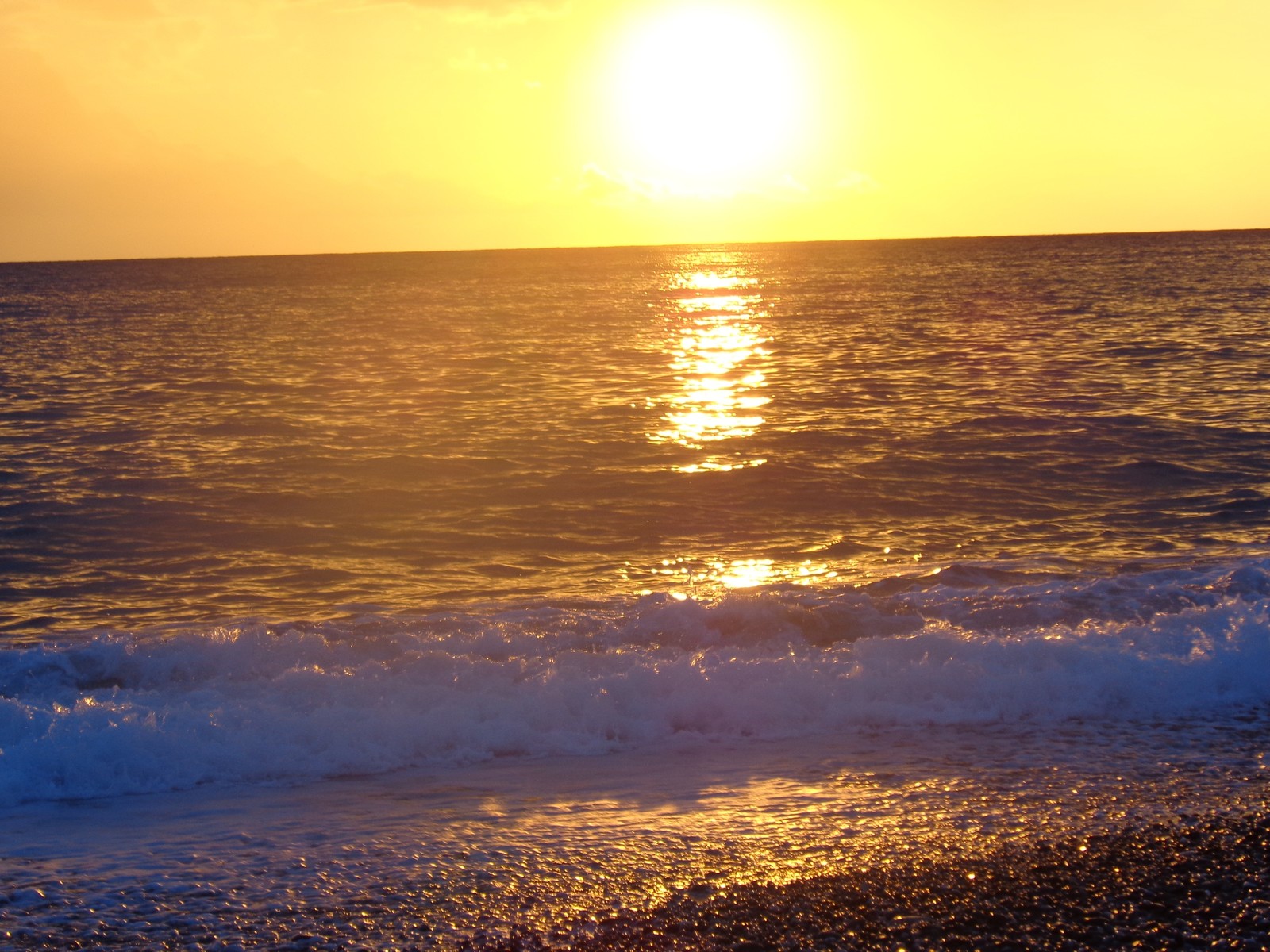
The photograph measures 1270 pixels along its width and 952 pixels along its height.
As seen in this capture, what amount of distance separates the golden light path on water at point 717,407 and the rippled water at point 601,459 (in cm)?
10

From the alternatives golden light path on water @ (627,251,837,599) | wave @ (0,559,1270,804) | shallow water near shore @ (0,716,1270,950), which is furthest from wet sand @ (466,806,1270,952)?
golden light path on water @ (627,251,837,599)

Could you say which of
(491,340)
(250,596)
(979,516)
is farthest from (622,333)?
(250,596)

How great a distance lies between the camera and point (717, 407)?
22656 mm

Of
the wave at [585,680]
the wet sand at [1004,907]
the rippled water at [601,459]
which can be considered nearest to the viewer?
the wet sand at [1004,907]

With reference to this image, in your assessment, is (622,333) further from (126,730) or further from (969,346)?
(126,730)

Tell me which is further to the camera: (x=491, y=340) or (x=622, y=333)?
(x=622, y=333)

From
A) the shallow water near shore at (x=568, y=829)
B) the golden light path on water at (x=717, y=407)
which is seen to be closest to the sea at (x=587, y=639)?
the shallow water near shore at (x=568, y=829)

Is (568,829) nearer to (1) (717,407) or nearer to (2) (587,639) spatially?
(2) (587,639)

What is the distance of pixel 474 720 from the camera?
7.01 meters

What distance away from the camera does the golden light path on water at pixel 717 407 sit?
11.2 meters

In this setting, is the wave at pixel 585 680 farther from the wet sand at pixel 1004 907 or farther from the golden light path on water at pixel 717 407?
the wet sand at pixel 1004 907

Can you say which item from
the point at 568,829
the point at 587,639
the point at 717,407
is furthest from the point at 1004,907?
the point at 717,407

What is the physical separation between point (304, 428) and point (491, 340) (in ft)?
57.0

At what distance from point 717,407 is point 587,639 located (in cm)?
1452
